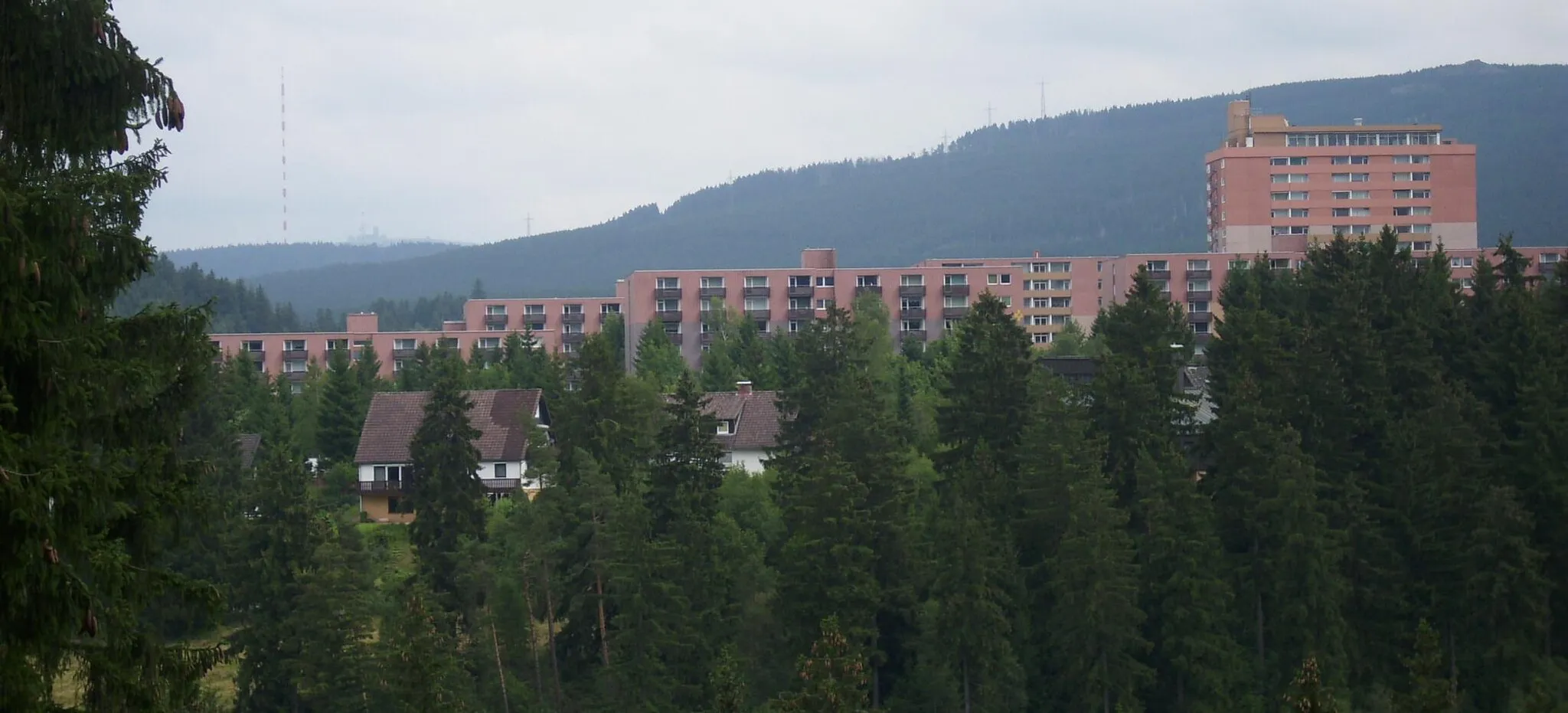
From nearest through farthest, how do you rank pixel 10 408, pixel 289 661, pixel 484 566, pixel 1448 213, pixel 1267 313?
pixel 10 408
pixel 289 661
pixel 484 566
pixel 1267 313
pixel 1448 213

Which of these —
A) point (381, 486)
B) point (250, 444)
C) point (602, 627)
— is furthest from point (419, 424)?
point (602, 627)

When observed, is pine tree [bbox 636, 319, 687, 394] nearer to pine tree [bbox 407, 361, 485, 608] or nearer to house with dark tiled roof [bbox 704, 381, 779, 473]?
house with dark tiled roof [bbox 704, 381, 779, 473]

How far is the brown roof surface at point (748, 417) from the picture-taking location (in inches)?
2611

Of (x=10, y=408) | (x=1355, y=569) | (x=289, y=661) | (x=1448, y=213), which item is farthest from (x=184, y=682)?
(x=1448, y=213)

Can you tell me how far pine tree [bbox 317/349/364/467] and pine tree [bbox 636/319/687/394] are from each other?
1498cm

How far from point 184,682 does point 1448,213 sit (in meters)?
142

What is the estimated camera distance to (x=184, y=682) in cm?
1209

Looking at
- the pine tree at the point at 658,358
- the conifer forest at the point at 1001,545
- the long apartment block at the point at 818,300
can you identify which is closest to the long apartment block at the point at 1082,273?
the long apartment block at the point at 818,300

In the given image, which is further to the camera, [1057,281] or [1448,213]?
[1448,213]

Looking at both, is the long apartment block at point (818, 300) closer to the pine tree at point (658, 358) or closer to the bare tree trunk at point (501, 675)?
the pine tree at point (658, 358)

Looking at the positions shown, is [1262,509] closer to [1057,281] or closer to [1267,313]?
[1267,313]

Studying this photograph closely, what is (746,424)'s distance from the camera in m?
67.7

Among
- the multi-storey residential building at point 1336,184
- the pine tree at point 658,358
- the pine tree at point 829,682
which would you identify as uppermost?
the multi-storey residential building at point 1336,184

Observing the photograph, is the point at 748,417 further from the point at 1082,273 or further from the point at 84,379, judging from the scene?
the point at 1082,273
